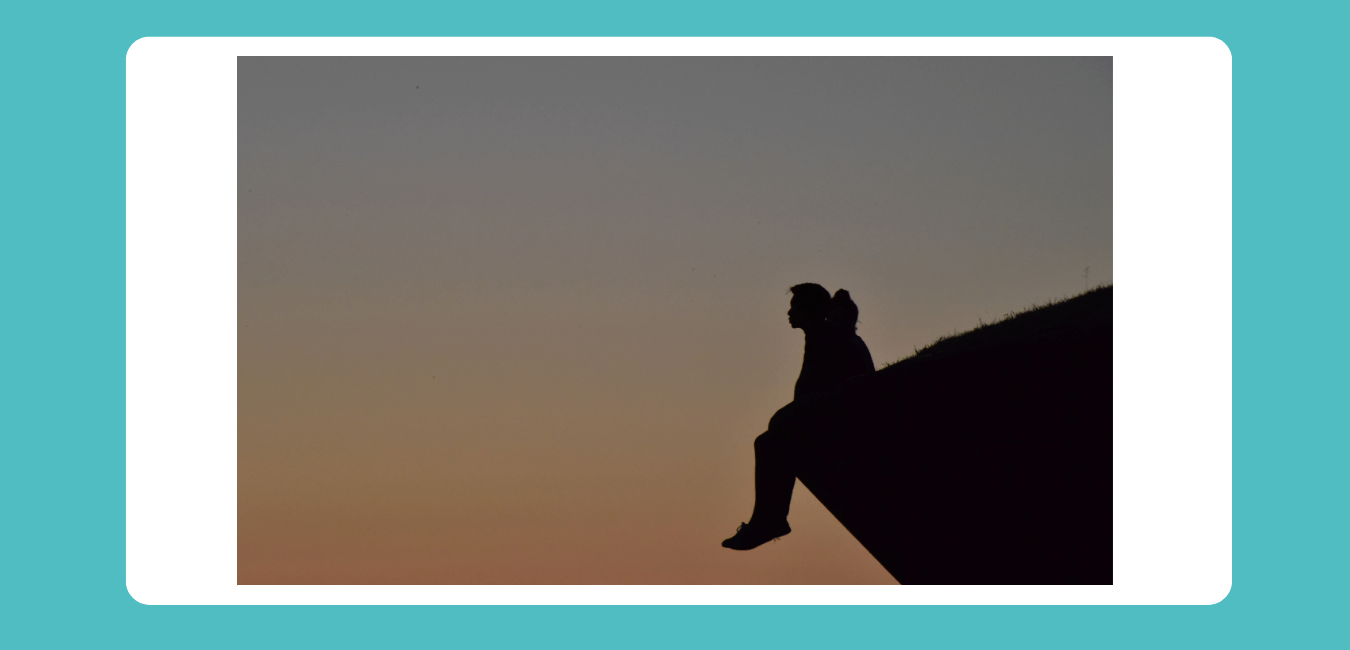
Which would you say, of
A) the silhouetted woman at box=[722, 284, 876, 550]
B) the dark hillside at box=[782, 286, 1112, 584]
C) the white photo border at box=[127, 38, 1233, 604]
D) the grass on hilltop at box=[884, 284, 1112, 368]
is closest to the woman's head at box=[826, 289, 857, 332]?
the silhouetted woman at box=[722, 284, 876, 550]

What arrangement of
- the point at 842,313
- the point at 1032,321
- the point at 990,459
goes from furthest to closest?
the point at 842,313
the point at 1032,321
the point at 990,459

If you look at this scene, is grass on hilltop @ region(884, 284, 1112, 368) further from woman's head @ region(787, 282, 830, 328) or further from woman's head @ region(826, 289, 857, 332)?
→ woman's head @ region(787, 282, 830, 328)

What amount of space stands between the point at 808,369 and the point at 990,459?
1654 mm

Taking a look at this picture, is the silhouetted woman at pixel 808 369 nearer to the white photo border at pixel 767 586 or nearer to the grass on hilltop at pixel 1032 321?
the grass on hilltop at pixel 1032 321

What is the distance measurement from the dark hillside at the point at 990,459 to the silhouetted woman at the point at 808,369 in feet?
1.83

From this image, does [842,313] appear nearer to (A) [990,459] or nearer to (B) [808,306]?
(B) [808,306]

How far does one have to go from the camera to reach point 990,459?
6.45m

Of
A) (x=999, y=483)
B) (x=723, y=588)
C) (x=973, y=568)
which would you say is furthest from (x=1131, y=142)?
(x=723, y=588)

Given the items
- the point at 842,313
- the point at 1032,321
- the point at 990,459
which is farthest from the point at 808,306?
the point at 990,459

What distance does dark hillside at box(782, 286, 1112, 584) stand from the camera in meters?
6.34

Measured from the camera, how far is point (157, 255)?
20.7 feet

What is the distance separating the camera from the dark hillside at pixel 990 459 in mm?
6340

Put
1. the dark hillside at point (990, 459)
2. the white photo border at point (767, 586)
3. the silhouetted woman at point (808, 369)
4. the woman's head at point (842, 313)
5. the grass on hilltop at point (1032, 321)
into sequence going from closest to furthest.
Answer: the white photo border at point (767, 586) < the dark hillside at point (990, 459) < the grass on hilltop at point (1032, 321) < the silhouetted woman at point (808, 369) < the woman's head at point (842, 313)

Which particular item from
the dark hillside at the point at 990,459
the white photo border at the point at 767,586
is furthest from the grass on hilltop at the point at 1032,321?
the white photo border at the point at 767,586
